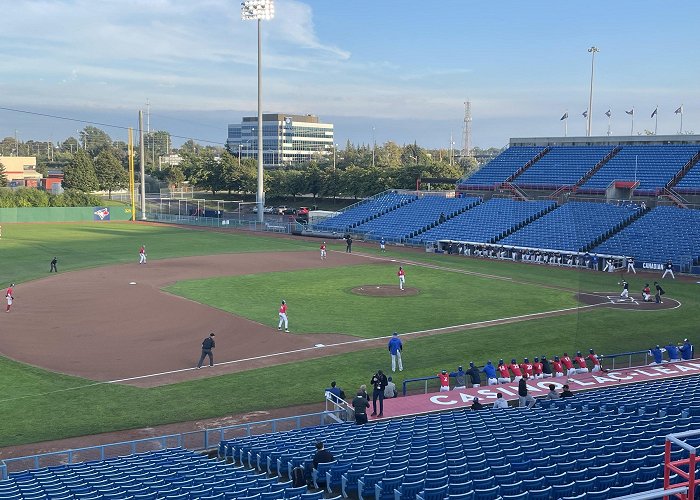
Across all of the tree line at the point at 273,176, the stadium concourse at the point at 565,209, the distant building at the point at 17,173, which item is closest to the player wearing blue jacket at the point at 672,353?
the stadium concourse at the point at 565,209

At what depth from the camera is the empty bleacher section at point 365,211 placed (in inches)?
2862

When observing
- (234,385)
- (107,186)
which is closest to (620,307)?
(234,385)

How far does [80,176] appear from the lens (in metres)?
99.4

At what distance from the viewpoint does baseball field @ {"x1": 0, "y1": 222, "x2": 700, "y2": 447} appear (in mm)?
21438

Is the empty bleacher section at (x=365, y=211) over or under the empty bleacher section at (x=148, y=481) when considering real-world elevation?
over

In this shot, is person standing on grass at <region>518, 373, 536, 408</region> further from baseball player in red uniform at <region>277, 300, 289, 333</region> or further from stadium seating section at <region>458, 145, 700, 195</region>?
stadium seating section at <region>458, 145, 700, 195</region>

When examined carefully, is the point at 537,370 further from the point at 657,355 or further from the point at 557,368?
the point at 657,355

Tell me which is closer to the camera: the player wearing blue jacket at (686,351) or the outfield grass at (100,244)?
the player wearing blue jacket at (686,351)

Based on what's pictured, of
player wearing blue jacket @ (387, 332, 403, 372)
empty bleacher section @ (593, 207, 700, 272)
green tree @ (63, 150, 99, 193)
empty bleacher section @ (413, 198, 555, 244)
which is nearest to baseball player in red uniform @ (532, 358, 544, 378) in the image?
player wearing blue jacket @ (387, 332, 403, 372)

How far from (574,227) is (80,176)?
244 feet

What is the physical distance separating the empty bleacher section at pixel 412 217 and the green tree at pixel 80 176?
167ft

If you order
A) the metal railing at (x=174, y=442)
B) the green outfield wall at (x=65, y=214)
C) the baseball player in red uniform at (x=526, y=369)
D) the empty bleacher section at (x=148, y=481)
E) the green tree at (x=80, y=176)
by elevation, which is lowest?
the metal railing at (x=174, y=442)

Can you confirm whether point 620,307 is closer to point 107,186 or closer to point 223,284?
point 223,284

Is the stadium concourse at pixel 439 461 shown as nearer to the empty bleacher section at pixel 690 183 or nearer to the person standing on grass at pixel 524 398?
the person standing on grass at pixel 524 398
